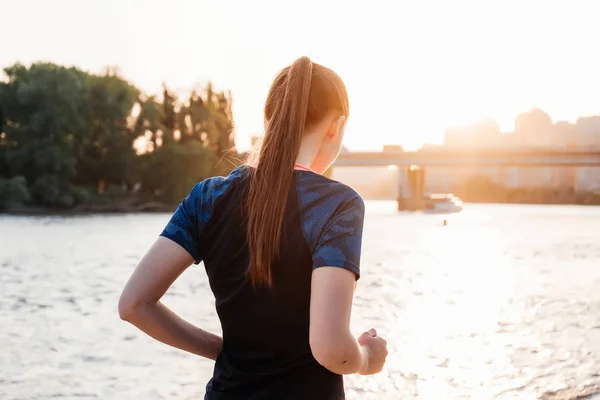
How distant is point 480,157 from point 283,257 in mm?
76524

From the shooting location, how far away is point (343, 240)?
1553mm

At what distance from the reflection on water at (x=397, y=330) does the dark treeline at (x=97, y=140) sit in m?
34.0

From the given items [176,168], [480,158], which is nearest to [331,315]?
Answer: [176,168]

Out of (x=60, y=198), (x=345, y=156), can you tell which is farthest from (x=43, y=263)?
(x=345, y=156)

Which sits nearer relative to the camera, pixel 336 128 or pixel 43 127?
pixel 336 128

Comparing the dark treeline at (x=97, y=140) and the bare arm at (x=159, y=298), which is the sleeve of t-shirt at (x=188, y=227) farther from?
the dark treeline at (x=97, y=140)

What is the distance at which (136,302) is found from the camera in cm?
179

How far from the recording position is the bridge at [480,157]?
7619 centimetres

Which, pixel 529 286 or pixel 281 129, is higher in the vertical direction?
pixel 281 129

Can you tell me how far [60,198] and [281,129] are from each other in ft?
183

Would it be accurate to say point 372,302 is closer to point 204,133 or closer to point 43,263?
point 43,263

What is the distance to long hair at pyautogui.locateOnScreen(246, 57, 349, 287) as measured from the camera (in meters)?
1.63

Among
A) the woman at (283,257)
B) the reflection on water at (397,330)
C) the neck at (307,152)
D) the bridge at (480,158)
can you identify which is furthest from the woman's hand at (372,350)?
the bridge at (480,158)

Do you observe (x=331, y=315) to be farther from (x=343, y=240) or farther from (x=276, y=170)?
(x=276, y=170)
